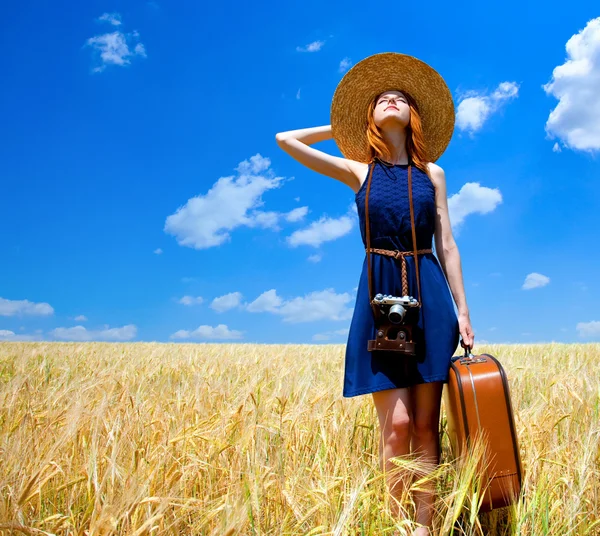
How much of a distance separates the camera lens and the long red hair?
879mm

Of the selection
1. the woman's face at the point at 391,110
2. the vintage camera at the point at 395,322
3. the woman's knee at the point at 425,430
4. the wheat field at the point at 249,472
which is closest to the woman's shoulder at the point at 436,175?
the woman's face at the point at 391,110

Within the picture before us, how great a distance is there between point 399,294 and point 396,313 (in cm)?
25

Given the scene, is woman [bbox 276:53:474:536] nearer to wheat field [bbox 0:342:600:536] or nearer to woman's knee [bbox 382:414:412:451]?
woman's knee [bbox 382:414:412:451]

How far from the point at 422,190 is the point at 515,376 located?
319 cm

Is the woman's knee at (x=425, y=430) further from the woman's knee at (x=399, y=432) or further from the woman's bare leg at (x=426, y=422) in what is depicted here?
the woman's knee at (x=399, y=432)

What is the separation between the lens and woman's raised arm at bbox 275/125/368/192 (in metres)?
2.97

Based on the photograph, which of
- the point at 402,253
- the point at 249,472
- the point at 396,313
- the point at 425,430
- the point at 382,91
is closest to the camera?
the point at 249,472

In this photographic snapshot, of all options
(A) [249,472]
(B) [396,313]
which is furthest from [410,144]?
(A) [249,472]

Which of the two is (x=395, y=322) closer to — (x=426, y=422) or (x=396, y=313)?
(x=396, y=313)

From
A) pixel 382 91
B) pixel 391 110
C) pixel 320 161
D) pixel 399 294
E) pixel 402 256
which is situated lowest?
pixel 399 294

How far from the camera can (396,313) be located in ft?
8.00

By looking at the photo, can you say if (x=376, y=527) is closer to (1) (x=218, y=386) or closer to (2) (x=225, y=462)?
(2) (x=225, y=462)

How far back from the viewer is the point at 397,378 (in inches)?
99.4

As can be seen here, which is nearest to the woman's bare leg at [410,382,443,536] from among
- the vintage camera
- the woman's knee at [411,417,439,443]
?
the woman's knee at [411,417,439,443]
